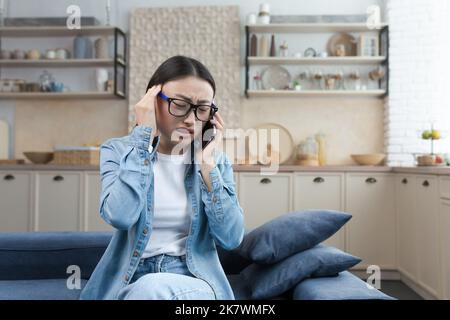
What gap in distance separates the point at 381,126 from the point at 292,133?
2.63 feet

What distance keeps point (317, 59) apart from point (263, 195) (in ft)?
4.29

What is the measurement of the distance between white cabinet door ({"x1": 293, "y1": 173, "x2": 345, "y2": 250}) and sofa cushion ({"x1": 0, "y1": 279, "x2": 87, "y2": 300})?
2278 millimetres

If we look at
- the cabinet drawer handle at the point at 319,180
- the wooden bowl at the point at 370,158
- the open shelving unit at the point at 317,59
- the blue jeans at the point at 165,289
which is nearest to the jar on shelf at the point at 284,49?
the open shelving unit at the point at 317,59

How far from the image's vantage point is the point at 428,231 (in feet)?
9.60

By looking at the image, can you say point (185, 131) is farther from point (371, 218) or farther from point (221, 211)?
A: point (371, 218)

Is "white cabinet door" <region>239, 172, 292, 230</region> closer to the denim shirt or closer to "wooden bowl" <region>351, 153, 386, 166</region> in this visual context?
"wooden bowl" <region>351, 153, 386, 166</region>

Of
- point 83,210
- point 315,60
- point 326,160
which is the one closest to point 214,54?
point 315,60

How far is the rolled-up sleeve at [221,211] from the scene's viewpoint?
1.22m

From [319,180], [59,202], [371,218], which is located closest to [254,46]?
[319,180]

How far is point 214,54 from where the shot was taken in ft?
14.0

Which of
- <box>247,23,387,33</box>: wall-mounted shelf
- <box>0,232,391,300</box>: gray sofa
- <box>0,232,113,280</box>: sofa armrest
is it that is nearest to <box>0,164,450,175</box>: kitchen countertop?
<box>247,23,387,33</box>: wall-mounted shelf

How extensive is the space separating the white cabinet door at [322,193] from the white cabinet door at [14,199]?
7.23 ft

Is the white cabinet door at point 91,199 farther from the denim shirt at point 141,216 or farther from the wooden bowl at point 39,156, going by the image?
the denim shirt at point 141,216
